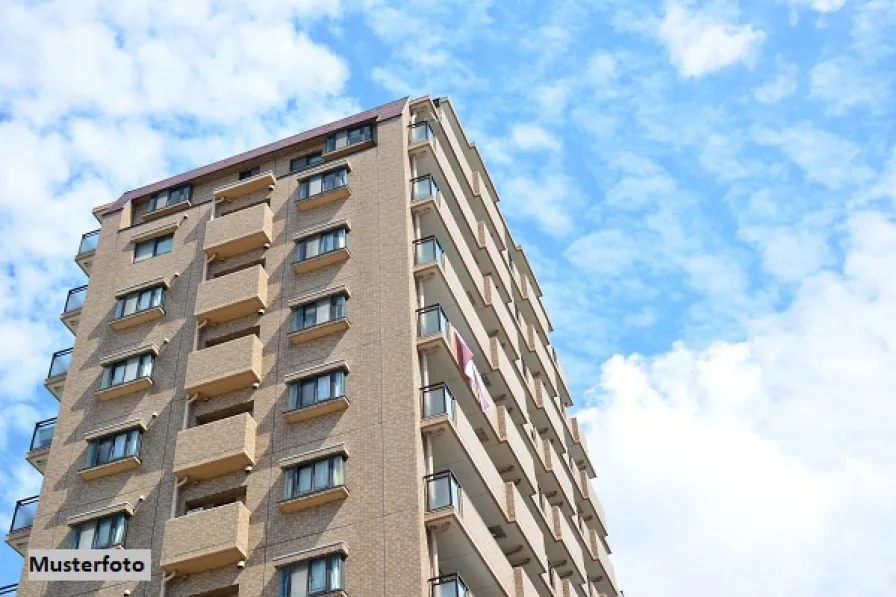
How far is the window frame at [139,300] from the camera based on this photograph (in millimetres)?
45344

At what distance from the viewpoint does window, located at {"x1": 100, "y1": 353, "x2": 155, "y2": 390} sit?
141 feet

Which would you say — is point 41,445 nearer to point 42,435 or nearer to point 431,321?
point 42,435

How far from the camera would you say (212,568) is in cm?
3662

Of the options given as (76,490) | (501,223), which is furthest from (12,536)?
(501,223)

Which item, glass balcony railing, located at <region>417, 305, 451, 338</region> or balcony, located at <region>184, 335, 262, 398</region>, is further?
balcony, located at <region>184, 335, 262, 398</region>

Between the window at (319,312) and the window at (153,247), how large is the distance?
8632 mm

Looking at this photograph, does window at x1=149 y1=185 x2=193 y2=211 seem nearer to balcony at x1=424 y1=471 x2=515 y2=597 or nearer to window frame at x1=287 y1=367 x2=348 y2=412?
window frame at x1=287 y1=367 x2=348 y2=412

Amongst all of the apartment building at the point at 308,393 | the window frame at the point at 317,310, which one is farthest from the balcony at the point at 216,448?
the window frame at the point at 317,310

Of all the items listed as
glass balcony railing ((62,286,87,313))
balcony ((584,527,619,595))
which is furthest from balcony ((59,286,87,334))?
balcony ((584,527,619,595))

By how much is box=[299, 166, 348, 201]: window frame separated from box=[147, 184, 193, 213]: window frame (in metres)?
6.27

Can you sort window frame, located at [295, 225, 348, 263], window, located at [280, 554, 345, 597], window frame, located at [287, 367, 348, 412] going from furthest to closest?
window frame, located at [295, 225, 348, 263], window frame, located at [287, 367, 348, 412], window, located at [280, 554, 345, 597]

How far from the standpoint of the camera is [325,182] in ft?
155

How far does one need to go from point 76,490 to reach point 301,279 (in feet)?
36.8

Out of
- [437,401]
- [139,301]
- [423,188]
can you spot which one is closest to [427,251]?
[423,188]
